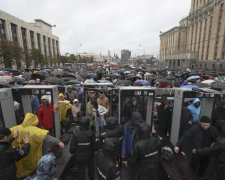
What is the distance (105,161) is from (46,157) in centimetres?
104

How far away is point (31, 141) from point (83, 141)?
3.65 ft

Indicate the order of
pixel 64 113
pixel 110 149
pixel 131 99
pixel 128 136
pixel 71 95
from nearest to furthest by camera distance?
1. pixel 110 149
2. pixel 128 136
3. pixel 131 99
4. pixel 64 113
5. pixel 71 95

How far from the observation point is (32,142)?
298 cm

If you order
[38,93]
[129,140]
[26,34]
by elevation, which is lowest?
[129,140]

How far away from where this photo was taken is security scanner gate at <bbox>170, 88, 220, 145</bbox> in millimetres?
4379

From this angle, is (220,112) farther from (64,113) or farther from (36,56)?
(36,56)

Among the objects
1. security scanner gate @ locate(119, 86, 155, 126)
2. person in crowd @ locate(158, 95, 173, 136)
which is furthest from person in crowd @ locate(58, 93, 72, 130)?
person in crowd @ locate(158, 95, 173, 136)

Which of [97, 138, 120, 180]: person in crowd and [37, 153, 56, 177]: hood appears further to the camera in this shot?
[97, 138, 120, 180]: person in crowd

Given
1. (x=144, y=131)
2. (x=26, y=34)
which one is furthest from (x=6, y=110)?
(x=26, y=34)

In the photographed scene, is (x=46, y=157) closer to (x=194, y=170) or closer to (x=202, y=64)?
(x=194, y=170)

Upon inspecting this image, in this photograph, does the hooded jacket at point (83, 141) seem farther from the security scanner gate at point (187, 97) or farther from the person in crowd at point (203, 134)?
the security scanner gate at point (187, 97)

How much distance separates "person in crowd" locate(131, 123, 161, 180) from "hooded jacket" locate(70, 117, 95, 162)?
3.55 ft

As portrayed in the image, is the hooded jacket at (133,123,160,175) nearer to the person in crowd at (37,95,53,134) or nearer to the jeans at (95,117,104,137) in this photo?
the jeans at (95,117,104,137)

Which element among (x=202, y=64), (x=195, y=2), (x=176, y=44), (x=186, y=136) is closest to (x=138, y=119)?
(x=186, y=136)
